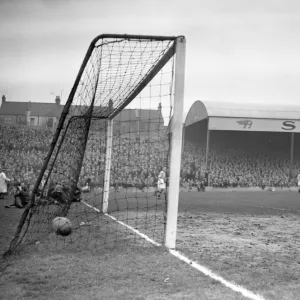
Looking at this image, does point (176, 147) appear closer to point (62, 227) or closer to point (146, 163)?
point (62, 227)

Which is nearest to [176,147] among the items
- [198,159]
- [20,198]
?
[20,198]

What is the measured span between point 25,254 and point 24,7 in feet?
25.5

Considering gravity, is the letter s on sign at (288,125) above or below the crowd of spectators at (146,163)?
above

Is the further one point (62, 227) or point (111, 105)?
point (111, 105)

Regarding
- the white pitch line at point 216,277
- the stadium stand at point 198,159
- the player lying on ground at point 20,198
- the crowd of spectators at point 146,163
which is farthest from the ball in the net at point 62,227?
the stadium stand at point 198,159

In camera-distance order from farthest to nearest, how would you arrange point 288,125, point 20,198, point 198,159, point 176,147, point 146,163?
point 198,159 → point 288,125 → point 146,163 → point 20,198 → point 176,147

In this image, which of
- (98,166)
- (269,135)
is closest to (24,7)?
(98,166)

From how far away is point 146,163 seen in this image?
101ft

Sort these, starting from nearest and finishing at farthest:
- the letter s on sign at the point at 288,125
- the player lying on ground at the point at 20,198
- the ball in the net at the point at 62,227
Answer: the ball in the net at the point at 62,227, the player lying on ground at the point at 20,198, the letter s on sign at the point at 288,125

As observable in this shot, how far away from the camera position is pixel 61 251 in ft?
21.0

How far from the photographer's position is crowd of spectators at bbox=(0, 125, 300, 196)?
84.4 feet

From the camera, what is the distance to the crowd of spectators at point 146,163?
1013 inches

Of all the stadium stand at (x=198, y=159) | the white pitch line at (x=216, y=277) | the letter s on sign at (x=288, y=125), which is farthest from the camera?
the letter s on sign at (x=288, y=125)

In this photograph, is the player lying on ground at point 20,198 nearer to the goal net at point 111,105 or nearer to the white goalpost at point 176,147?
the goal net at point 111,105
